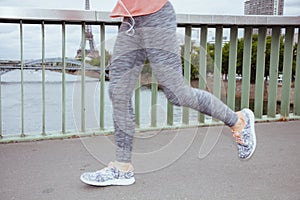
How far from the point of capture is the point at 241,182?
51.2 inches

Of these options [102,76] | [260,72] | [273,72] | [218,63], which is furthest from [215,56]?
[102,76]

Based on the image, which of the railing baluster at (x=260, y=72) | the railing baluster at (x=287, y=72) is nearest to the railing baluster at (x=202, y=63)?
the railing baluster at (x=260, y=72)

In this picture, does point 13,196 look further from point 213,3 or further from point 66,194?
point 213,3

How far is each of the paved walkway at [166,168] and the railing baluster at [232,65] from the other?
39 centimetres

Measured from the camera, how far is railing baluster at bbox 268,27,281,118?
7.93 ft

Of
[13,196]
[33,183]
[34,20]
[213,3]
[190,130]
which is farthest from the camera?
[213,3]

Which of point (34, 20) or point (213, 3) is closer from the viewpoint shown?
point (34, 20)

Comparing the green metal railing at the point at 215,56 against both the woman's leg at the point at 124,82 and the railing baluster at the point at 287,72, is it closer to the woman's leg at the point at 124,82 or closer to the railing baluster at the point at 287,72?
the railing baluster at the point at 287,72

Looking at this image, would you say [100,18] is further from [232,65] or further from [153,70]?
[232,65]

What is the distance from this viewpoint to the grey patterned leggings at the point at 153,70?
1.16 metres

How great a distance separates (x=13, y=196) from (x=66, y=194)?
179 mm

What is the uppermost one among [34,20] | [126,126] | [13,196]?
[34,20]

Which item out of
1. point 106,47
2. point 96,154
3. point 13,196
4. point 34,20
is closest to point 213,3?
point 106,47

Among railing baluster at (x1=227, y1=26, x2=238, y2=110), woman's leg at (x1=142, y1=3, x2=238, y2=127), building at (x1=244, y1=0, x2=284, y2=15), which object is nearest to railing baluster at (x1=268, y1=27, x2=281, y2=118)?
building at (x1=244, y1=0, x2=284, y2=15)
